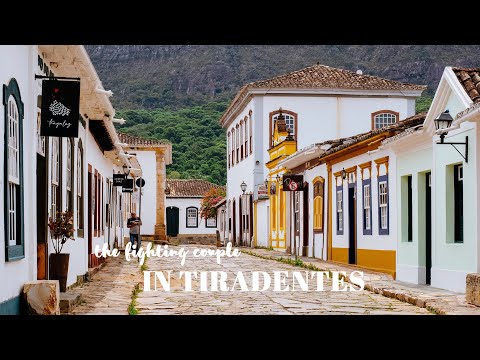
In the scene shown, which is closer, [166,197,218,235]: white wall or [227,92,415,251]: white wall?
[227,92,415,251]: white wall

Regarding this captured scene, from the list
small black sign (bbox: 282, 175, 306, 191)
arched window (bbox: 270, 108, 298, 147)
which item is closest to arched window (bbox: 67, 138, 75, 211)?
small black sign (bbox: 282, 175, 306, 191)

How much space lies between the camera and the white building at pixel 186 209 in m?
59.5

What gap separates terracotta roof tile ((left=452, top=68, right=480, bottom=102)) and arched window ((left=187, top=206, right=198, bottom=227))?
153 ft

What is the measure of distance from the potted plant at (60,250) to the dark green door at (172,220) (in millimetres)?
47253

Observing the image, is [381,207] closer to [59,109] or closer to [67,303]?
[67,303]

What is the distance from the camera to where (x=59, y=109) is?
1003 cm

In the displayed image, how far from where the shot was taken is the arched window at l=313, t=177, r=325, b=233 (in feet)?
79.8

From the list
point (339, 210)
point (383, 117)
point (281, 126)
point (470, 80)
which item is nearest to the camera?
point (470, 80)

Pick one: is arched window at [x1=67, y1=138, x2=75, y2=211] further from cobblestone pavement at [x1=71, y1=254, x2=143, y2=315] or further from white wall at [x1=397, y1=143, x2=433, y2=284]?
white wall at [x1=397, y1=143, x2=433, y2=284]

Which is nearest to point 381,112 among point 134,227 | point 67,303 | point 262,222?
point 262,222

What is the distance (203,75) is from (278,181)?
39.4 meters

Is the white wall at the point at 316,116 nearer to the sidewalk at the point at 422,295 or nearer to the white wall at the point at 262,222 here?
the white wall at the point at 262,222

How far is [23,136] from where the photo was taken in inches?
384

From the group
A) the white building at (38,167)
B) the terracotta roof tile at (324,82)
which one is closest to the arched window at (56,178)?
the white building at (38,167)
